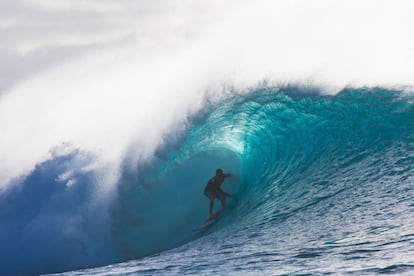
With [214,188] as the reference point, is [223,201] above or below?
below

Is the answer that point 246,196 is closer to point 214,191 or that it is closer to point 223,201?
point 223,201

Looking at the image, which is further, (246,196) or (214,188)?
(246,196)

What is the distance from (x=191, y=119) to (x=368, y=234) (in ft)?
22.9

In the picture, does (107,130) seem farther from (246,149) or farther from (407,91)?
(407,91)

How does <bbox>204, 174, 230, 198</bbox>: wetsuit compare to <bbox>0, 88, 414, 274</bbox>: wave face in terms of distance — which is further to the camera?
<bbox>204, 174, 230, 198</bbox>: wetsuit

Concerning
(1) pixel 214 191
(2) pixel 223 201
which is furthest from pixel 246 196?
(1) pixel 214 191

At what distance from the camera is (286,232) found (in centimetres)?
736

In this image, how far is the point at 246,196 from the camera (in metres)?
10.7

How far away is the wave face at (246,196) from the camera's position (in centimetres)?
669

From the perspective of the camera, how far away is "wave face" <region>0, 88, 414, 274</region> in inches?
263

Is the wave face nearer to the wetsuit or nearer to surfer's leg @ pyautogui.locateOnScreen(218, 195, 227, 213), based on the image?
surfer's leg @ pyautogui.locateOnScreen(218, 195, 227, 213)

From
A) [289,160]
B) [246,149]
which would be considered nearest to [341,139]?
[289,160]

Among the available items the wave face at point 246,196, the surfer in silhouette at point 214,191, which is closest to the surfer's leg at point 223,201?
the surfer in silhouette at point 214,191

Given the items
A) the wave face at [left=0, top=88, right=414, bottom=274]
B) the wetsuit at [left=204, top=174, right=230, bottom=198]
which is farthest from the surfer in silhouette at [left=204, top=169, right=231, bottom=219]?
the wave face at [left=0, top=88, right=414, bottom=274]
